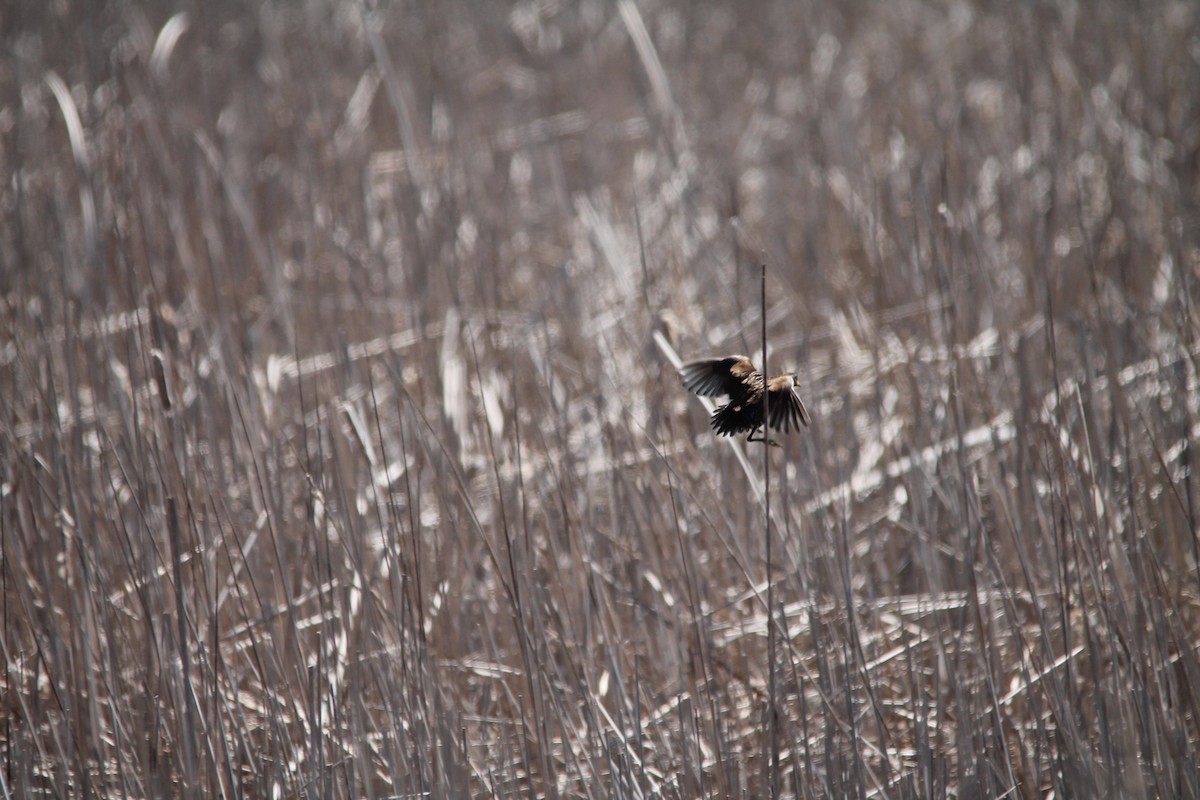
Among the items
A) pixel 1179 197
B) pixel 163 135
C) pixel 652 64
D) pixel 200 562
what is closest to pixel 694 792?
pixel 200 562

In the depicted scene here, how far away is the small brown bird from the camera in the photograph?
983 mm

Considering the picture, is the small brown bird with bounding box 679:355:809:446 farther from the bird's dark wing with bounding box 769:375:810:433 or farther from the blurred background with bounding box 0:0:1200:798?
the blurred background with bounding box 0:0:1200:798

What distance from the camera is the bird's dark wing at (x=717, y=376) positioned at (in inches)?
40.7

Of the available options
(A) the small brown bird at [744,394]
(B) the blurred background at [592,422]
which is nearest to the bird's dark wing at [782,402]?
(A) the small brown bird at [744,394]

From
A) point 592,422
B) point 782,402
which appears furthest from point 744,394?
point 592,422

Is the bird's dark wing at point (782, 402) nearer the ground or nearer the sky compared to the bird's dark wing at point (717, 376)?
nearer the ground

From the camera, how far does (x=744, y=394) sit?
1.02m

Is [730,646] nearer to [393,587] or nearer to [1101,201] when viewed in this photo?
[393,587]

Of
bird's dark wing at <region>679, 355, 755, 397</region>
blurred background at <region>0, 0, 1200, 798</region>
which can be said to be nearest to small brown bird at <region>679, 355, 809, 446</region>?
bird's dark wing at <region>679, 355, 755, 397</region>

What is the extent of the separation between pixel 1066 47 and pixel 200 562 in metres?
2.69

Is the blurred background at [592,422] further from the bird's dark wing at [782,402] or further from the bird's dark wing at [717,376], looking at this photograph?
the bird's dark wing at [782,402]

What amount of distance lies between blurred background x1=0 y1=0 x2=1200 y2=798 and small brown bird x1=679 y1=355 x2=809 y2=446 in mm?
100

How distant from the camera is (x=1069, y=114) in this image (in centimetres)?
270

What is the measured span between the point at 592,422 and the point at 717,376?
91 centimetres
